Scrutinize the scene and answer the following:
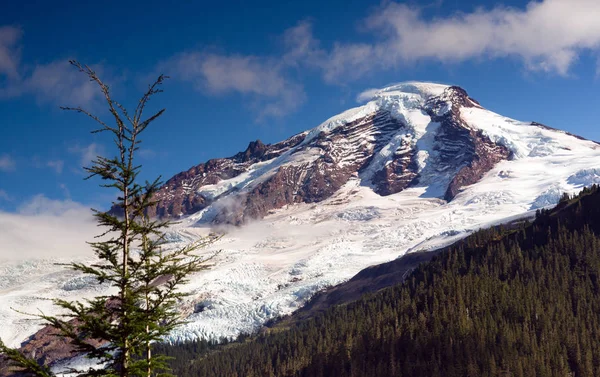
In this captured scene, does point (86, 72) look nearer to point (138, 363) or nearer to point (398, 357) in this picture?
point (138, 363)

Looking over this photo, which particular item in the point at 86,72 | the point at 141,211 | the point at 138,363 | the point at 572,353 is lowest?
the point at 572,353

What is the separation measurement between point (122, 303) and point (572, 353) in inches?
4632

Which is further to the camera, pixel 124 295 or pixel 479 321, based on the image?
pixel 479 321

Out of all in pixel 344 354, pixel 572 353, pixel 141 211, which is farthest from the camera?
pixel 344 354

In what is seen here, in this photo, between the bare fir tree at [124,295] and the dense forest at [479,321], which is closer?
the bare fir tree at [124,295]

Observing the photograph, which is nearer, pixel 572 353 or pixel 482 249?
pixel 572 353

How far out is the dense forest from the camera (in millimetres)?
115250

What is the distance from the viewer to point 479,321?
12550 centimetres

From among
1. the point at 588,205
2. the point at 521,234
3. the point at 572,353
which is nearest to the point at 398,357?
the point at 572,353

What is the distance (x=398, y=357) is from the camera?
124812 mm

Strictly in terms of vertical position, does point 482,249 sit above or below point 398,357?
above

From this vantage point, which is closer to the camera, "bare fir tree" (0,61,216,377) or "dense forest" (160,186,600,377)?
"bare fir tree" (0,61,216,377)

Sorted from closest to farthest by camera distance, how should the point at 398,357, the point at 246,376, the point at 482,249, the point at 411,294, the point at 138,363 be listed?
the point at 138,363
the point at 398,357
the point at 246,376
the point at 411,294
the point at 482,249

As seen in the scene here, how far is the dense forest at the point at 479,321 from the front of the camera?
378 ft
